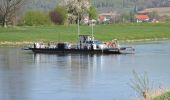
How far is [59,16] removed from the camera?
177 meters

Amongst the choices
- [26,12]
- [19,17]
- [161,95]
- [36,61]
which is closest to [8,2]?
[19,17]

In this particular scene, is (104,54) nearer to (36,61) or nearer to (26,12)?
(36,61)

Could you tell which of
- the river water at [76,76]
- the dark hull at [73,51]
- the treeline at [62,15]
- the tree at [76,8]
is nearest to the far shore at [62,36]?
the dark hull at [73,51]

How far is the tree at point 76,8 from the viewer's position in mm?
169750

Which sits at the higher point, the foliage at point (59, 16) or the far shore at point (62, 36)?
the foliage at point (59, 16)

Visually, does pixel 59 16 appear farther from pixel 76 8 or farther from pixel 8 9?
pixel 8 9

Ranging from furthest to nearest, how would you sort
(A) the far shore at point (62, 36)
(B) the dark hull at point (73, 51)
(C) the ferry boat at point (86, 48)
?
(A) the far shore at point (62, 36)
(C) the ferry boat at point (86, 48)
(B) the dark hull at point (73, 51)

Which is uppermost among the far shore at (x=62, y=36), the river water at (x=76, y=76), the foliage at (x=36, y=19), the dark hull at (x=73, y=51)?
the foliage at (x=36, y=19)

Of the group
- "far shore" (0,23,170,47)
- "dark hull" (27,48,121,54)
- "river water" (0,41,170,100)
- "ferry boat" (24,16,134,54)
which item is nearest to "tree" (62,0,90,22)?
"far shore" (0,23,170,47)

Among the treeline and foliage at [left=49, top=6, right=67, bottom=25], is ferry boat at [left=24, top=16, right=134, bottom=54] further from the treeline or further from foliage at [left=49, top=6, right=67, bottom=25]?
foliage at [left=49, top=6, right=67, bottom=25]

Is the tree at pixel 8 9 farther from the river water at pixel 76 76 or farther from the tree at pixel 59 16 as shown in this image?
the river water at pixel 76 76

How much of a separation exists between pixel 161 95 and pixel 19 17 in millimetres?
129736

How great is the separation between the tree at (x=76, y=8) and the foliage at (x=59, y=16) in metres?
1.77

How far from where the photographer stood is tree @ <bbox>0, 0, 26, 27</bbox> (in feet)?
451
